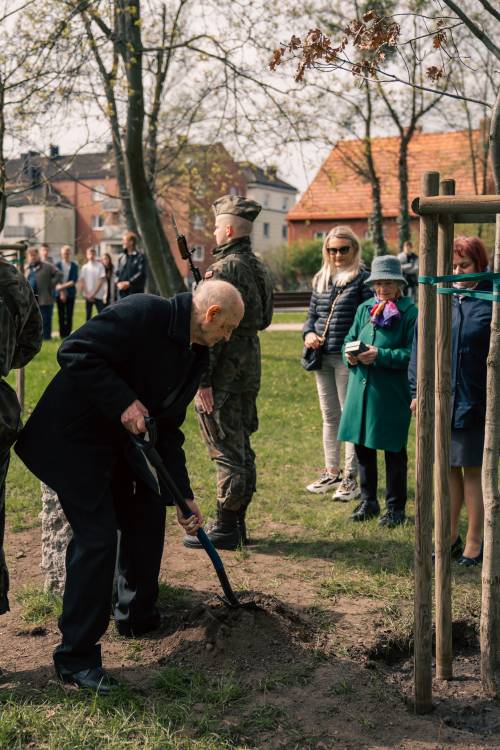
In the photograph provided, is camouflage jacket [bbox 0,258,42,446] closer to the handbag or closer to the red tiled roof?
the handbag

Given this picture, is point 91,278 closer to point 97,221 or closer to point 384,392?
point 384,392

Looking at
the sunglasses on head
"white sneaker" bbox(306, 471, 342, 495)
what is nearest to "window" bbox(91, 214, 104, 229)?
"white sneaker" bbox(306, 471, 342, 495)

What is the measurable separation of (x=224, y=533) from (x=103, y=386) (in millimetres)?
2379

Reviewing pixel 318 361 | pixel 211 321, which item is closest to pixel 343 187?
pixel 318 361

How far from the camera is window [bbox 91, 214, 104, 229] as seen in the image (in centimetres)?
7225

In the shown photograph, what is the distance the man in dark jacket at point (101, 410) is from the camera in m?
3.71

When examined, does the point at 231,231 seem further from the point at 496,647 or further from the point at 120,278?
the point at 120,278

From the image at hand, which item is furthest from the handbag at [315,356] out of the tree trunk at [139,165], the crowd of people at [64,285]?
the crowd of people at [64,285]

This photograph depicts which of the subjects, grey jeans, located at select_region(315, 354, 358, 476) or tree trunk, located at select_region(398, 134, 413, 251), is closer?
grey jeans, located at select_region(315, 354, 358, 476)

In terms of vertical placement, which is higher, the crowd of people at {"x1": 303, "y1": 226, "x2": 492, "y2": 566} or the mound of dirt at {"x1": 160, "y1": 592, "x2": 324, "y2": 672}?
the crowd of people at {"x1": 303, "y1": 226, "x2": 492, "y2": 566}

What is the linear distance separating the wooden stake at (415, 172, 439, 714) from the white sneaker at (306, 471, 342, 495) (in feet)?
12.1

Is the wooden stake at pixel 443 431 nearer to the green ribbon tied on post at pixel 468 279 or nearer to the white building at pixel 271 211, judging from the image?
the green ribbon tied on post at pixel 468 279

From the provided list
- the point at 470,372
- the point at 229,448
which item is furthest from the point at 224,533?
the point at 470,372

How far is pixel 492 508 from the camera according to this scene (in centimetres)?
365
